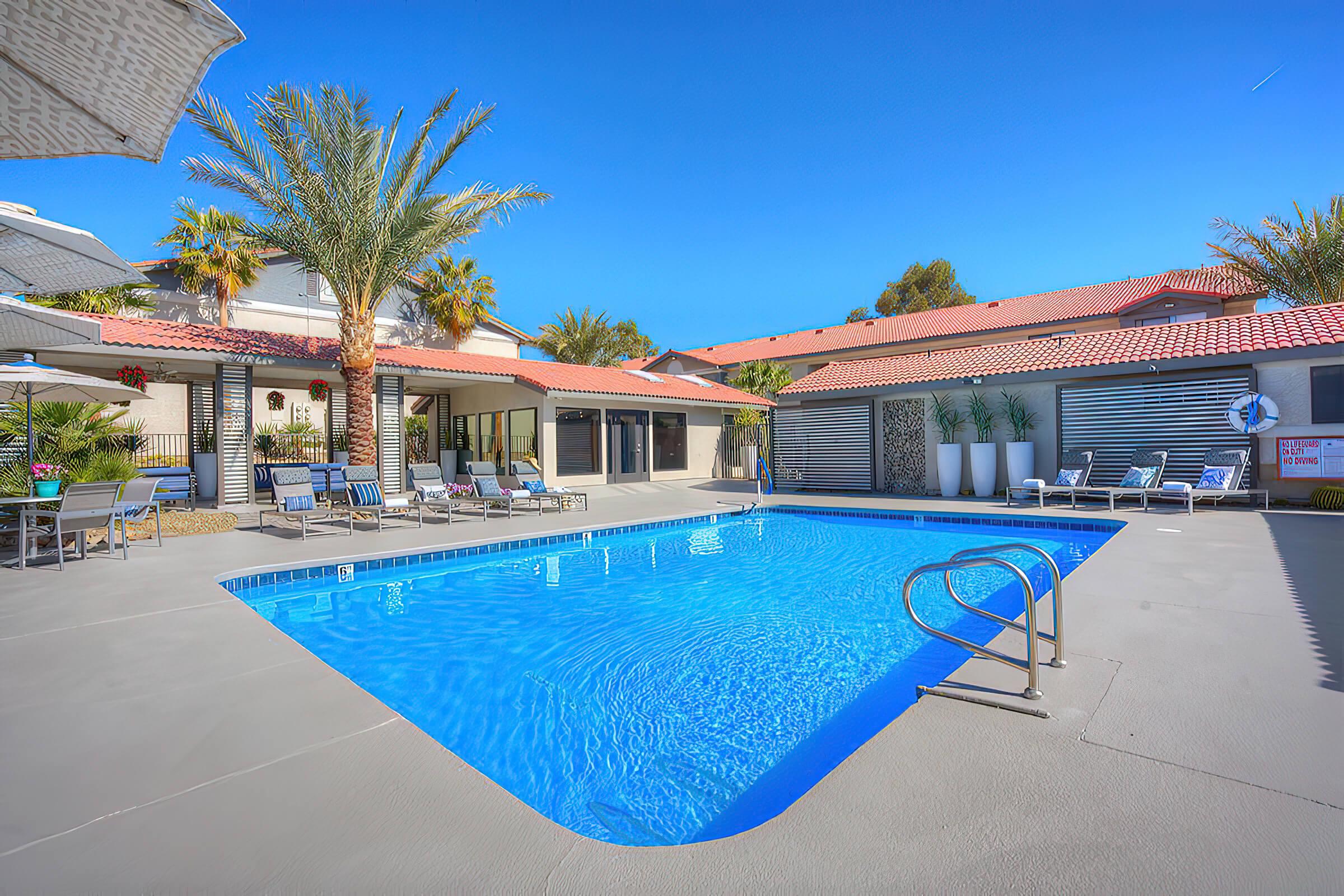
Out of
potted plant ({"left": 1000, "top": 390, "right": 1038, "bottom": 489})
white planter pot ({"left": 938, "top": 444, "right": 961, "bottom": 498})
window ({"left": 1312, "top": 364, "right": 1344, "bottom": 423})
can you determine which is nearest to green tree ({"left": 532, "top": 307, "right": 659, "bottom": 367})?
white planter pot ({"left": 938, "top": 444, "right": 961, "bottom": 498})

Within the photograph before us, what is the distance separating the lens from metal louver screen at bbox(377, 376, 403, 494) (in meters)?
15.7

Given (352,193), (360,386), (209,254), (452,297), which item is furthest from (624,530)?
(209,254)

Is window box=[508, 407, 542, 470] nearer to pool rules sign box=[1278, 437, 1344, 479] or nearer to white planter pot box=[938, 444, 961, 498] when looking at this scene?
white planter pot box=[938, 444, 961, 498]

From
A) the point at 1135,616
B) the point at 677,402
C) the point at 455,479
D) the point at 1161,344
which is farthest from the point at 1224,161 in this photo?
the point at 455,479

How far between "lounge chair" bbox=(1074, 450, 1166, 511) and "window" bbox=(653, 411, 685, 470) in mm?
11642

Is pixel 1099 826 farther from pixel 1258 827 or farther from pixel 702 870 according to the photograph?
pixel 702 870

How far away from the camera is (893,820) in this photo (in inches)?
88.2

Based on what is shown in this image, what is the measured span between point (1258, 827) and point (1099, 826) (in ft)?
1.65

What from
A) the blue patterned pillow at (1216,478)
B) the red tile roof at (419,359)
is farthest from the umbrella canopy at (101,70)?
the blue patterned pillow at (1216,478)

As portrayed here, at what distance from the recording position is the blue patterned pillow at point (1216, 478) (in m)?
11.3

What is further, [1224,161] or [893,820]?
[1224,161]

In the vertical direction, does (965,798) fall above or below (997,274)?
below

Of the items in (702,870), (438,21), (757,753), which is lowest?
(757,753)

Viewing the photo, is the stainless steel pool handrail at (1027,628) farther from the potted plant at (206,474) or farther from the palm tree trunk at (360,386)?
the potted plant at (206,474)
